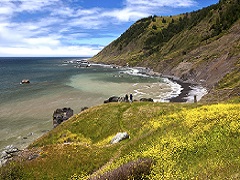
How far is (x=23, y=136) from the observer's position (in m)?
49.0

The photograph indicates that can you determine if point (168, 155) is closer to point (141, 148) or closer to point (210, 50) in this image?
point (141, 148)

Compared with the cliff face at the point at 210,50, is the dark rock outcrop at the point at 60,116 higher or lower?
lower

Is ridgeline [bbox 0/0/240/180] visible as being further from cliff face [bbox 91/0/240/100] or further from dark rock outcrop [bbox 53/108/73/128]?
cliff face [bbox 91/0/240/100]

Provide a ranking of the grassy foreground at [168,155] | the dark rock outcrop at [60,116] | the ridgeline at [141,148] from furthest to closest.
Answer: the dark rock outcrop at [60,116], the ridgeline at [141,148], the grassy foreground at [168,155]

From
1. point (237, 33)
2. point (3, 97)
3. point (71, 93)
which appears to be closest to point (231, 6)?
point (237, 33)

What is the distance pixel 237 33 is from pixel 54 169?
4688 inches

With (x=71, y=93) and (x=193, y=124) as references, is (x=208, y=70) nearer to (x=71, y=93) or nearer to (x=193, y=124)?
(x=71, y=93)

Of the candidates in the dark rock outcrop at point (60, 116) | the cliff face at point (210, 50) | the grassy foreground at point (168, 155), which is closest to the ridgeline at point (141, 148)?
the grassy foreground at point (168, 155)

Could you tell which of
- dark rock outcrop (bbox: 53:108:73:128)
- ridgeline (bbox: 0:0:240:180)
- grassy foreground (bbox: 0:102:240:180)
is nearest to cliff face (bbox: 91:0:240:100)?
ridgeline (bbox: 0:0:240:180)

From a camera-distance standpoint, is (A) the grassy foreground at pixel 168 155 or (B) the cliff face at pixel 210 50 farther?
(B) the cliff face at pixel 210 50

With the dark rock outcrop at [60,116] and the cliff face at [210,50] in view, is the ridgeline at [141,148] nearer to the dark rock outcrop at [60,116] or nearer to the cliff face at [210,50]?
the dark rock outcrop at [60,116]

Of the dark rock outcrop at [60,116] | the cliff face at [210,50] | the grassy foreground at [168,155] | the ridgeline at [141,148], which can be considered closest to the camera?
the grassy foreground at [168,155]

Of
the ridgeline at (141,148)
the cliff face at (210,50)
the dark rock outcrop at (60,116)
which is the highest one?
the cliff face at (210,50)

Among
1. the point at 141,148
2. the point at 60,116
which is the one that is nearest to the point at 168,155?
the point at 141,148
